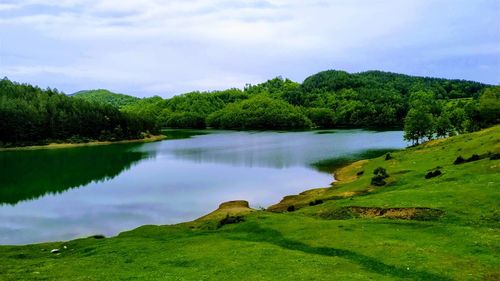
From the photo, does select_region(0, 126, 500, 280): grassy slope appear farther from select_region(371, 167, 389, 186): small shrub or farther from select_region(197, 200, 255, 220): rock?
select_region(371, 167, 389, 186): small shrub

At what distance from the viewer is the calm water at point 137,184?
61188 mm

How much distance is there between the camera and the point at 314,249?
103 ft

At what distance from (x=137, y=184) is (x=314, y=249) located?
6504 cm

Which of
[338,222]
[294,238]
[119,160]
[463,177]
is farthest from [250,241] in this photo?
[119,160]

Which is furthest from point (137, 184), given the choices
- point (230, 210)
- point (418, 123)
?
point (418, 123)

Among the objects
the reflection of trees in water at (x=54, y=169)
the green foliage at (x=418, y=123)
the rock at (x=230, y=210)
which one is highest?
the green foliage at (x=418, y=123)

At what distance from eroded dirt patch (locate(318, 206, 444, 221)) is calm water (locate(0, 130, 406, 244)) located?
23.8 meters

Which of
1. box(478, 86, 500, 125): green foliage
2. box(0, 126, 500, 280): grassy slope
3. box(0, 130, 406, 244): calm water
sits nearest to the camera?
box(0, 126, 500, 280): grassy slope

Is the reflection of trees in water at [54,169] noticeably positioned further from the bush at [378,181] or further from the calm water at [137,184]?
the bush at [378,181]

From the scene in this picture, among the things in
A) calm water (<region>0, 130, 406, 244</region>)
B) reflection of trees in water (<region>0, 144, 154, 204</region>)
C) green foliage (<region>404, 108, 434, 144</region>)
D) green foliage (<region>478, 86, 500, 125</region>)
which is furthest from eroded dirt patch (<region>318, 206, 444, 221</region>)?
green foliage (<region>478, 86, 500, 125</region>)

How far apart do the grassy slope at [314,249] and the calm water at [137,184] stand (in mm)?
14441

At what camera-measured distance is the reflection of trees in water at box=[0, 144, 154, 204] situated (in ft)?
290

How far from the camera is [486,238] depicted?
2884 cm

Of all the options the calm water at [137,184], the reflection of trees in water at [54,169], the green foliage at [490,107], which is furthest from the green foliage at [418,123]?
the reflection of trees in water at [54,169]
